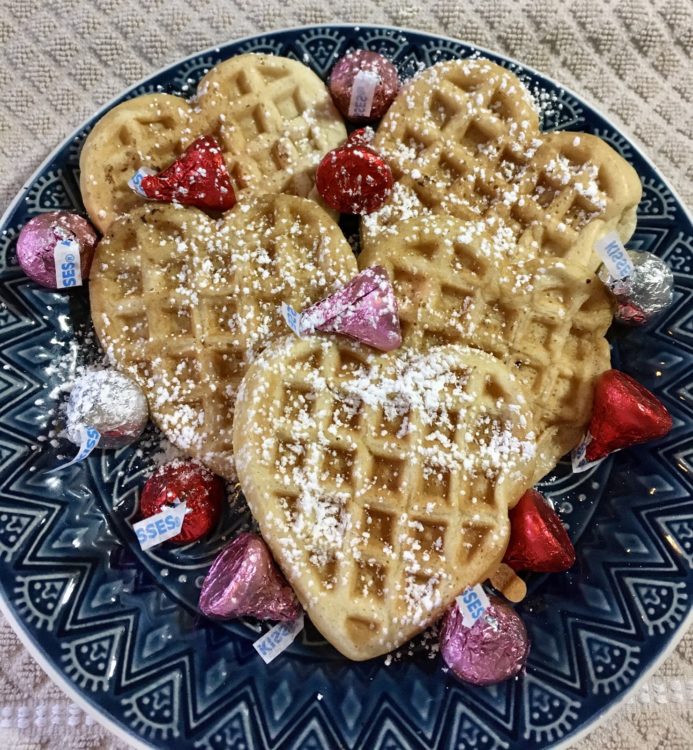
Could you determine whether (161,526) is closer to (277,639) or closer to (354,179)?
(277,639)

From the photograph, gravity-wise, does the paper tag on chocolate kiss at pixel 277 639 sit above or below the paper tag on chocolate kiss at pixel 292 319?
below

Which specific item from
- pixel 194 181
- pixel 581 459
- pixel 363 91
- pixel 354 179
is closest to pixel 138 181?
pixel 194 181

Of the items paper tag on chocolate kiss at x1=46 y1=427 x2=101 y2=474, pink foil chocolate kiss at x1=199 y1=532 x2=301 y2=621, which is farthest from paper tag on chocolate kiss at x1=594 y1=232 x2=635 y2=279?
paper tag on chocolate kiss at x1=46 y1=427 x2=101 y2=474

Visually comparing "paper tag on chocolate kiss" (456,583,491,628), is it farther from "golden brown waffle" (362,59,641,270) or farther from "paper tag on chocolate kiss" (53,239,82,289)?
"paper tag on chocolate kiss" (53,239,82,289)

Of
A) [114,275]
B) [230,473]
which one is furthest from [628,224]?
[114,275]

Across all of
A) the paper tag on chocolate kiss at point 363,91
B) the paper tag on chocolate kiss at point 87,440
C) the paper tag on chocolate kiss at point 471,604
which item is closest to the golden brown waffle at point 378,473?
the paper tag on chocolate kiss at point 471,604

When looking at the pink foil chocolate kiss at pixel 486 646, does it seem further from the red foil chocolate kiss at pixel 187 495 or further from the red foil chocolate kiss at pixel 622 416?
the red foil chocolate kiss at pixel 187 495

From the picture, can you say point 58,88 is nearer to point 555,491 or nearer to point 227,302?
point 227,302
